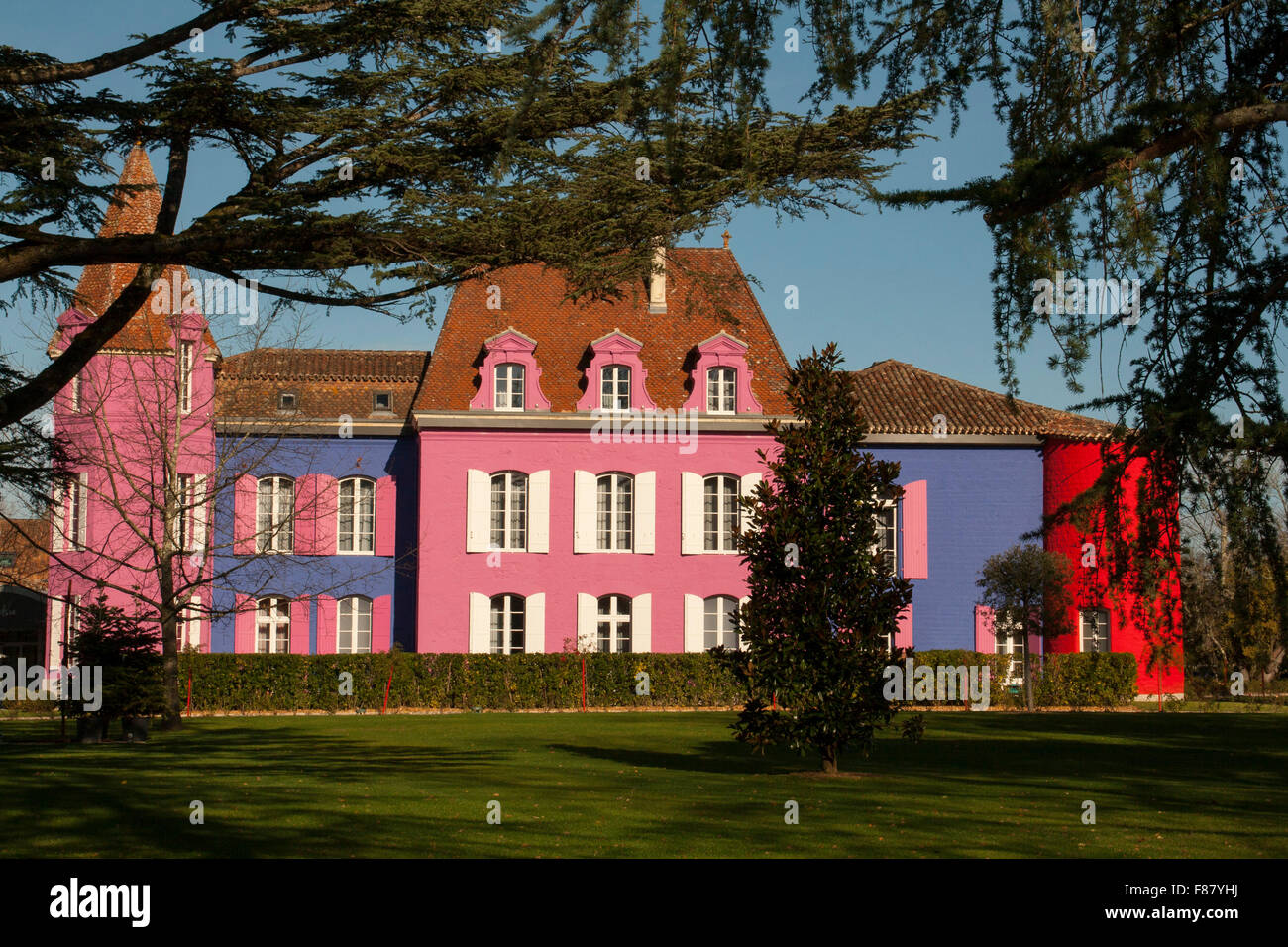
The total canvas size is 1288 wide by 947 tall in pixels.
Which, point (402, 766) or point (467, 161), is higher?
point (467, 161)

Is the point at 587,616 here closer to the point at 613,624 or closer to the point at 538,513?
the point at 613,624

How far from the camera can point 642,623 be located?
103ft

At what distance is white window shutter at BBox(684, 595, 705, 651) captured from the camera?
31406 mm

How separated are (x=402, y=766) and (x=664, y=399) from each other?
1864 cm

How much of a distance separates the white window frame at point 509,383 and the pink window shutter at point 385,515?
11.5 feet

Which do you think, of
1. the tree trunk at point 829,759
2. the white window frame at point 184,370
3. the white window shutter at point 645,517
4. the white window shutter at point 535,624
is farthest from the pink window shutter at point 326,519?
the tree trunk at point 829,759

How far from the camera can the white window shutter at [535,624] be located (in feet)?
102

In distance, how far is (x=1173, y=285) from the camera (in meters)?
9.09

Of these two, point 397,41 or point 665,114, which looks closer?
point 665,114

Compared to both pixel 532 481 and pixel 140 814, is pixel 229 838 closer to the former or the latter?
pixel 140 814

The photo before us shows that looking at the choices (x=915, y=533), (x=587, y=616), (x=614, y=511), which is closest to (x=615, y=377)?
(x=614, y=511)

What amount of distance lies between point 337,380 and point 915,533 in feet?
50.1

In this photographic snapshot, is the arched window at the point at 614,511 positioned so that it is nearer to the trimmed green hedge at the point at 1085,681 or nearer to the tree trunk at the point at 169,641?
the trimmed green hedge at the point at 1085,681
